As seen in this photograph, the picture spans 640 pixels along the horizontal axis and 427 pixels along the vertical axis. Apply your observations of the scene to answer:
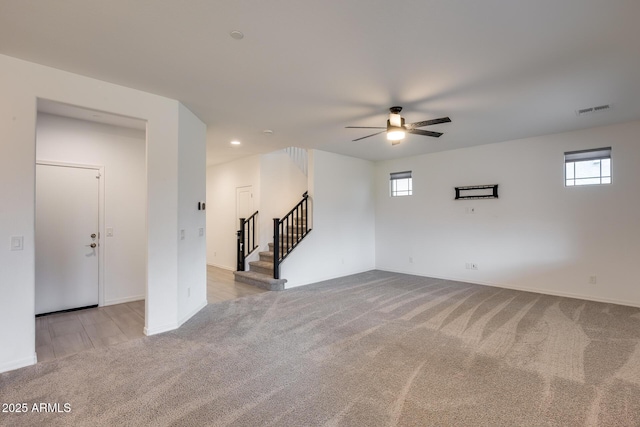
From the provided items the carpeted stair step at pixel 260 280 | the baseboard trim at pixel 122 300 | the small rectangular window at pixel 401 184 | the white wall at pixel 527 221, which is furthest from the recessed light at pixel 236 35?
the small rectangular window at pixel 401 184

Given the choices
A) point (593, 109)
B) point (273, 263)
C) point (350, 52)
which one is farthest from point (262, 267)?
point (593, 109)

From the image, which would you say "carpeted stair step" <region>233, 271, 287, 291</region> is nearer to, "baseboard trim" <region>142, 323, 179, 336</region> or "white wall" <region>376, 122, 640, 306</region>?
"baseboard trim" <region>142, 323, 179, 336</region>

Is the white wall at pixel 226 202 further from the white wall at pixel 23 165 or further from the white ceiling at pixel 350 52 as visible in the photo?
the white wall at pixel 23 165

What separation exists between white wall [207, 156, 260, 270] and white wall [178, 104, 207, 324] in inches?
98.1

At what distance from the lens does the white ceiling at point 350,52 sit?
207 cm

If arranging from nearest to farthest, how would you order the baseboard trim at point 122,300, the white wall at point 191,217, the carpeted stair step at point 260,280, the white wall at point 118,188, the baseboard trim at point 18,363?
1. the baseboard trim at point 18,363
2. the white wall at point 191,217
3. the white wall at point 118,188
4. the baseboard trim at point 122,300
5. the carpeted stair step at point 260,280

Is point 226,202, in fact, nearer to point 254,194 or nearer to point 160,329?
point 254,194

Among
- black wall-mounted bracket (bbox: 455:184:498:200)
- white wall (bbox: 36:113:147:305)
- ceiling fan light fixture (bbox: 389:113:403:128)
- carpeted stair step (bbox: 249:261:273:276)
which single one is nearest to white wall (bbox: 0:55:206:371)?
white wall (bbox: 36:113:147:305)

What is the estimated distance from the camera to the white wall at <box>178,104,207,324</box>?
380 centimetres

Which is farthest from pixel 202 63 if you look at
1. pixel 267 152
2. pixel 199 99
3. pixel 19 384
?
pixel 267 152

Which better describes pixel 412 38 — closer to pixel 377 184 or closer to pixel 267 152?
pixel 267 152

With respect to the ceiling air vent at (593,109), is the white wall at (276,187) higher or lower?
lower

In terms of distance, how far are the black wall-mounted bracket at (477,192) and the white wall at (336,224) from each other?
2.15m

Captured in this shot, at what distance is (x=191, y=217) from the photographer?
4086mm
